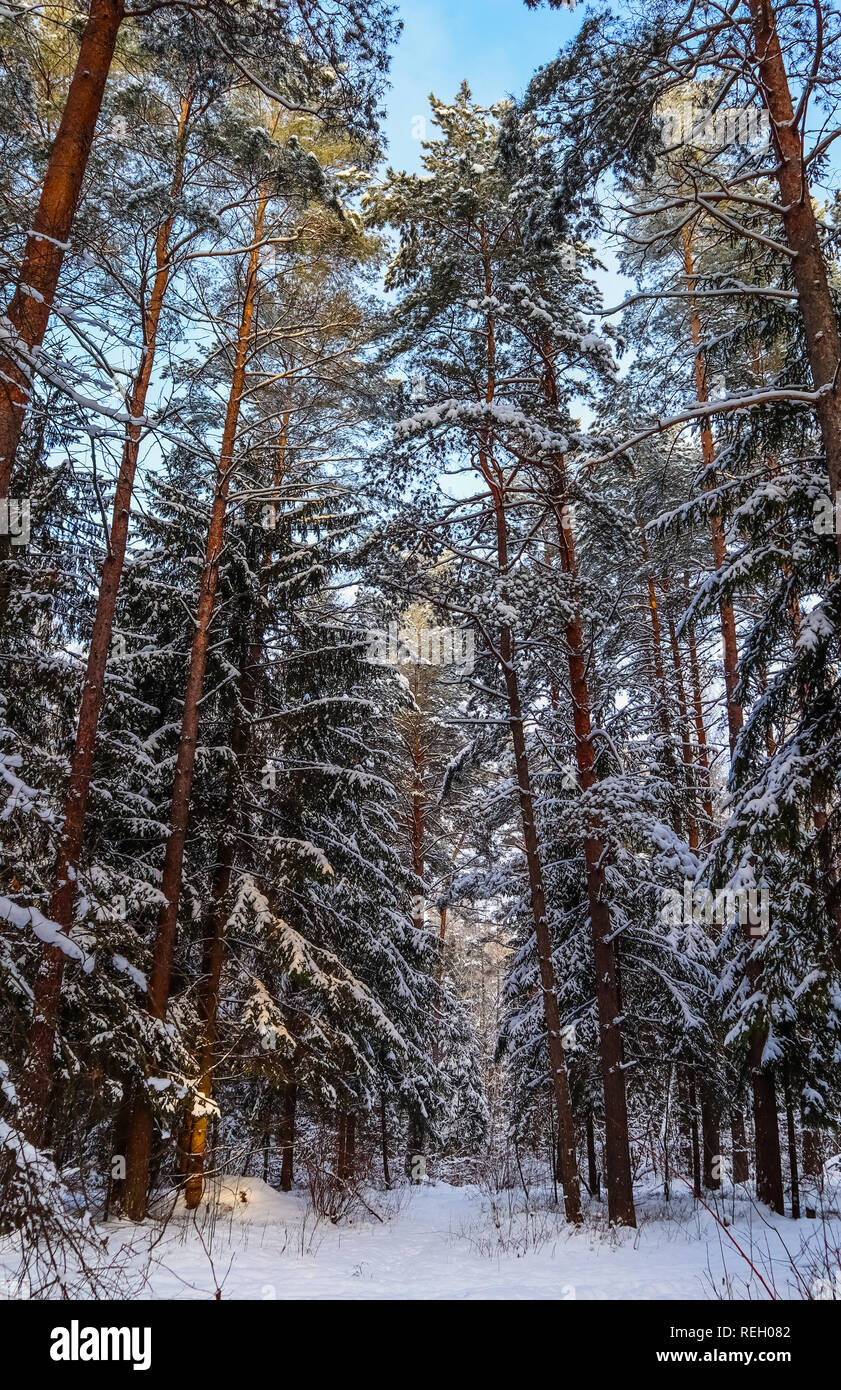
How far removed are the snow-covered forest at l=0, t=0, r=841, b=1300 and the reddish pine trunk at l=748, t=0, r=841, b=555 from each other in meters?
0.04

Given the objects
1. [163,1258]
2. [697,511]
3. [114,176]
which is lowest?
→ [163,1258]

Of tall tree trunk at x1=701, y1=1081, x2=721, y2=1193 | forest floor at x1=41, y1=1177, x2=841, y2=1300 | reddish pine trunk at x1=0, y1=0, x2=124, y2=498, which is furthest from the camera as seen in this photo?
tall tree trunk at x1=701, y1=1081, x2=721, y2=1193

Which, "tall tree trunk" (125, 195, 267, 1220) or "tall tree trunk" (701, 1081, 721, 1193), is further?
"tall tree trunk" (701, 1081, 721, 1193)

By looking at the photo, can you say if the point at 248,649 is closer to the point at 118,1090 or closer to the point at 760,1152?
the point at 118,1090

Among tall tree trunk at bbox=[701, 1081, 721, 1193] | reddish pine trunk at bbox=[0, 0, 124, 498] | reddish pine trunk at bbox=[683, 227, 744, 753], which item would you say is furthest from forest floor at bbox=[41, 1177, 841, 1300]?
reddish pine trunk at bbox=[683, 227, 744, 753]

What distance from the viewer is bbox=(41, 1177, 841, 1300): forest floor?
5.34 meters

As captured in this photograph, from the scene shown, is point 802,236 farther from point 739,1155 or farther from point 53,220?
point 739,1155

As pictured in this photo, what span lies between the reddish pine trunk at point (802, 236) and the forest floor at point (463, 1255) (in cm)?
540

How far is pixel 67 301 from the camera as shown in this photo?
5.87 m

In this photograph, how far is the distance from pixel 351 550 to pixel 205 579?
7.52ft

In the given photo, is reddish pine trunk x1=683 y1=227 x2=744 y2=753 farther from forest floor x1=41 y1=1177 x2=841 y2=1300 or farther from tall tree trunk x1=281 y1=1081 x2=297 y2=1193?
tall tree trunk x1=281 y1=1081 x2=297 y2=1193

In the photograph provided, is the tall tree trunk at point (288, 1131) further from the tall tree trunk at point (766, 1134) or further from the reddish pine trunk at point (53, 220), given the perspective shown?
the reddish pine trunk at point (53, 220)

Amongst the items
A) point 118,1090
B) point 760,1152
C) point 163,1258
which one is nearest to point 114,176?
point 118,1090

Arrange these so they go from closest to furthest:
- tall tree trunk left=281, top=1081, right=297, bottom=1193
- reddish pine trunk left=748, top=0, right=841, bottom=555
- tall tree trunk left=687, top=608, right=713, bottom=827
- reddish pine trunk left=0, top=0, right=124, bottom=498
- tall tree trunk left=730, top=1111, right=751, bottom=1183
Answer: reddish pine trunk left=0, top=0, right=124, bottom=498 < reddish pine trunk left=748, top=0, right=841, bottom=555 < tall tree trunk left=281, top=1081, right=297, bottom=1193 < tall tree trunk left=730, top=1111, right=751, bottom=1183 < tall tree trunk left=687, top=608, right=713, bottom=827
